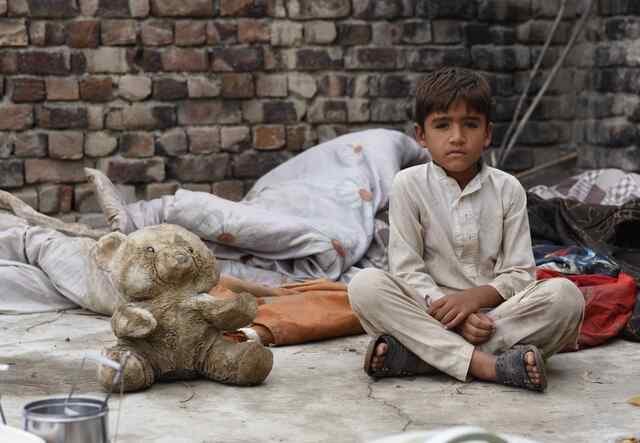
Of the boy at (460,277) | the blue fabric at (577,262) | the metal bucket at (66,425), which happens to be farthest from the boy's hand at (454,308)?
the metal bucket at (66,425)

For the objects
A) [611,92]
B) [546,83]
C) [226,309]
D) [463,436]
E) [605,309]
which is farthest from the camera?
[546,83]

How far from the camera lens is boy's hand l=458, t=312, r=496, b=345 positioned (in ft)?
10.3

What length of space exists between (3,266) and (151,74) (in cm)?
164

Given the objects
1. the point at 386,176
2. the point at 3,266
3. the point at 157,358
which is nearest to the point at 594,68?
the point at 386,176

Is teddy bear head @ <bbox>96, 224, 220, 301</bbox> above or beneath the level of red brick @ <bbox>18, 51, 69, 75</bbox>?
beneath

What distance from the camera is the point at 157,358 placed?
302 cm

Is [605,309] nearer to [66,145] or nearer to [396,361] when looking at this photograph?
[396,361]

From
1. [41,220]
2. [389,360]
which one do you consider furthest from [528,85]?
[389,360]

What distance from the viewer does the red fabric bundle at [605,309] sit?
3637 mm

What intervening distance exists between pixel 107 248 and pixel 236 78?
2.70 metres

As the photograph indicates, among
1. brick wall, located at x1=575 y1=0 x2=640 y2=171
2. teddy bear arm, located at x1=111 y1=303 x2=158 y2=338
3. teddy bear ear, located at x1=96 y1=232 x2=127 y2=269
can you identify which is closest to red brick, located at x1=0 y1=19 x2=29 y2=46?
teddy bear ear, located at x1=96 y1=232 x2=127 y2=269

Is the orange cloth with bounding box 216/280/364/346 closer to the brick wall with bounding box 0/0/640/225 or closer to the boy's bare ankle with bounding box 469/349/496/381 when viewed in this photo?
the boy's bare ankle with bounding box 469/349/496/381

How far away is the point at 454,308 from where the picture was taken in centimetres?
311

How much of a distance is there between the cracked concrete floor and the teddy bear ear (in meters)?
0.36
